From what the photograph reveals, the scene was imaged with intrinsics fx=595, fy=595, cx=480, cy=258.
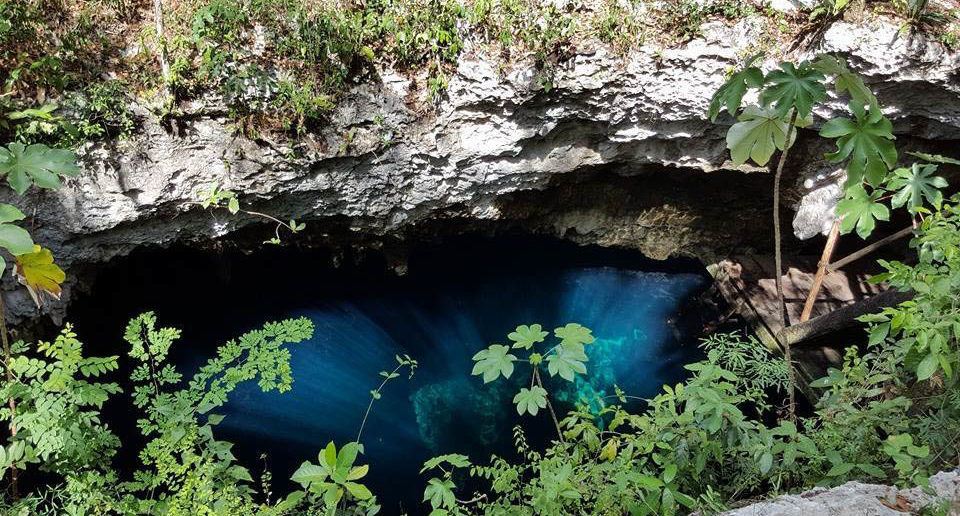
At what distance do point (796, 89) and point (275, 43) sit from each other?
115 inches

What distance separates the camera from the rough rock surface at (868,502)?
5.61 feet

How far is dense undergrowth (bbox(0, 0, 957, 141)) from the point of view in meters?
3.26

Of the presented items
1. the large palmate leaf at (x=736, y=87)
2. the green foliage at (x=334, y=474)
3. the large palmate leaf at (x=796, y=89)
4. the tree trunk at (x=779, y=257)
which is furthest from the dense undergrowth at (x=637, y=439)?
the large palmate leaf at (x=736, y=87)

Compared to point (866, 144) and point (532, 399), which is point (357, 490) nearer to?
point (532, 399)

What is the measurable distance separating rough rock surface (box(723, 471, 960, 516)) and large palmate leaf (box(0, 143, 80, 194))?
2419 millimetres

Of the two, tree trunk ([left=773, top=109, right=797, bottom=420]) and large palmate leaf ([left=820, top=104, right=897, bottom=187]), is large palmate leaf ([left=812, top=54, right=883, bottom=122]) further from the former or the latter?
tree trunk ([left=773, top=109, right=797, bottom=420])

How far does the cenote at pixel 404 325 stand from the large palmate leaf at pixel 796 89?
2.97 m

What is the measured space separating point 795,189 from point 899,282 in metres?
2.72

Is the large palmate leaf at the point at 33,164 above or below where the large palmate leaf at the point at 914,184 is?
above

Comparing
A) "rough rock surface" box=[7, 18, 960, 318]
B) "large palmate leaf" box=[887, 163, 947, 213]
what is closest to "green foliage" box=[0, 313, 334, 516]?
"rough rock surface" box=[7, 18, 960, 318]

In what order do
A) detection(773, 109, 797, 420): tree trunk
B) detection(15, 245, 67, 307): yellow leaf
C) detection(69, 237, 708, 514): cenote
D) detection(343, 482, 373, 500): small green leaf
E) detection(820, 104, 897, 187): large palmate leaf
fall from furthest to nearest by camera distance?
detection(69, 237, 708, 514): cenote → detection(15, 245, 67, 307): yellow leaf → detection(773, 109, 797, 420): tree trunk → detection(820, 104, 897, 187): large palmate leaf → detection(343, 482, 373, 500): small green leaf

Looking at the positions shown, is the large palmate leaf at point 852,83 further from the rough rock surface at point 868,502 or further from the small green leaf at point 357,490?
the small green leaf at point 357,490

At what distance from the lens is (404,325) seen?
194 inches

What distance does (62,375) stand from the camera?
2170 mm
